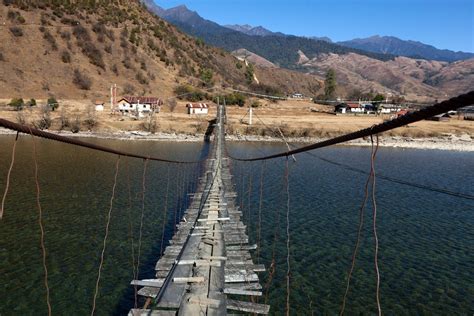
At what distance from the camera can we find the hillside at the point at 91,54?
6369 cm

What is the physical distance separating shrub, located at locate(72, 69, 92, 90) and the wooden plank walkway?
5931 cm

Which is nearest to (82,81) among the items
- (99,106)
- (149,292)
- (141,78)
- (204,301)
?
(99,106)

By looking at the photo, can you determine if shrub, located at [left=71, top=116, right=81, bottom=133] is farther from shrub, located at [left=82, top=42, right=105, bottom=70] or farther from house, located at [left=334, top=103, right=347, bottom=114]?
house, located at [left=334, top=103, right=347, bottom=114]

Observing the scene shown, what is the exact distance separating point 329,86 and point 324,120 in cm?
4083

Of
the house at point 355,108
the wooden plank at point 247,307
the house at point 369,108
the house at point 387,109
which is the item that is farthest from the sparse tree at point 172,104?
the wooden plank at point 247,307

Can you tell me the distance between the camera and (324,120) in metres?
61.7

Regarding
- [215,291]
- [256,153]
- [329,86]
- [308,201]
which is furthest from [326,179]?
[329,86]

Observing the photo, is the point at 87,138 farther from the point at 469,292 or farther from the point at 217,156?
the point at 469,292

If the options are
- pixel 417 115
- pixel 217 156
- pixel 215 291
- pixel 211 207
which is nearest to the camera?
pixel 417 115

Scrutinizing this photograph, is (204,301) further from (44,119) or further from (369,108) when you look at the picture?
(369,108)

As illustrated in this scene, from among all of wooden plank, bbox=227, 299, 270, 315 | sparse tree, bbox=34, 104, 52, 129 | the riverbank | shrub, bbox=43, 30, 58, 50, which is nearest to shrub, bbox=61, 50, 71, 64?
shrub, bbox=43, 30, 58, 50

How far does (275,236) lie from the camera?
1459 cm

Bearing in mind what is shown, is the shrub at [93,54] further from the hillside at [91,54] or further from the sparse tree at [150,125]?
the sparse tree at [150,125]

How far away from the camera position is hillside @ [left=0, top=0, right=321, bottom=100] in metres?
63.7
